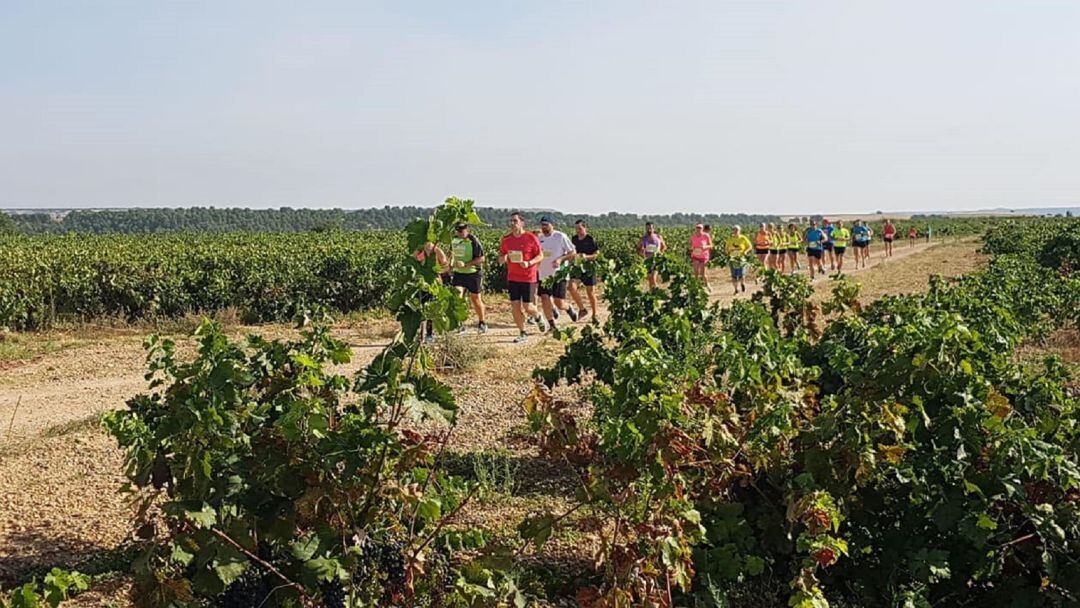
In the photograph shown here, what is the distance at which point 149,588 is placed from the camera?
10.1 feet

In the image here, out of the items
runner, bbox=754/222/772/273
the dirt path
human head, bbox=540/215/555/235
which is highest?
human head, bbox=540/215/555/235

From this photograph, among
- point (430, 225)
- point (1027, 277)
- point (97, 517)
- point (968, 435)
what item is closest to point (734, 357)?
point (968, 435)

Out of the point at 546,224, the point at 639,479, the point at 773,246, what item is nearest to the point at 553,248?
the point at 546,224

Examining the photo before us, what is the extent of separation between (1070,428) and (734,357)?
1.47 meters

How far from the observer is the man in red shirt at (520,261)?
37.2ft

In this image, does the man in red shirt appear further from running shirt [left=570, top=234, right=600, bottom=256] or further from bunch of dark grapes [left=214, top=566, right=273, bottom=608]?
bunch of dark grapes [left=214, top=566, right=273, bottom=608]

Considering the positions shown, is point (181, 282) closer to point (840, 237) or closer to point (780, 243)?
point (780, 243)

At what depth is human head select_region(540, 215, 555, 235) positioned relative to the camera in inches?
475

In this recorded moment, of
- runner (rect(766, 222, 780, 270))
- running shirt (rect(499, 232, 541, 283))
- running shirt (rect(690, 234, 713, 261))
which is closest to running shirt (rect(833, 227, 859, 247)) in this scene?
runner (rect(766, 222, 780, 270))

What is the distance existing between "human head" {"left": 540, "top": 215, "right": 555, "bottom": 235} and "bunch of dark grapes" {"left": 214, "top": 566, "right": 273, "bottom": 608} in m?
8.74

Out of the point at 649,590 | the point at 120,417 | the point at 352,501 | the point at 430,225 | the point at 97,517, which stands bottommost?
the point at 97,517

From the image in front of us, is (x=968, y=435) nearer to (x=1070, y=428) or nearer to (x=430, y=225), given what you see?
(x=1070, y=428)

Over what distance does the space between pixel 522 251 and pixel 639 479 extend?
7.92 m

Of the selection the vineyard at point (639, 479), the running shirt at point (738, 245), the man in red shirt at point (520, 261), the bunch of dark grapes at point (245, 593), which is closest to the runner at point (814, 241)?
the running shirt at point (738, 245)
